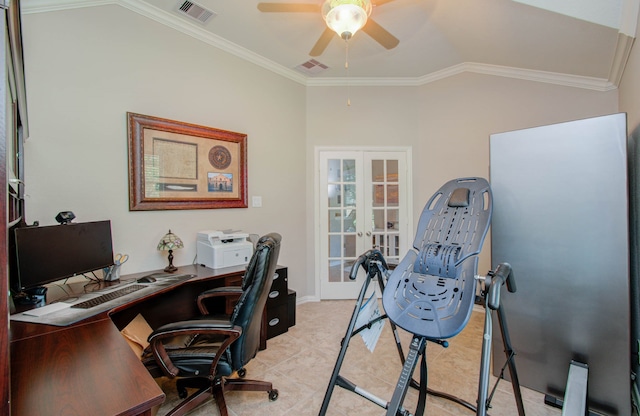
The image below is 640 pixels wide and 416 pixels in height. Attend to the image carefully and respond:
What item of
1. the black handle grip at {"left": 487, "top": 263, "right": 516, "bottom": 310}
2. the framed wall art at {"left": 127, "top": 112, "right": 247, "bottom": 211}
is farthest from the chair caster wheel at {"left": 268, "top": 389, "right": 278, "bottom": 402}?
the framed wall art at {"left": 127, "top": 112, "right": 247, "bottom": 211}

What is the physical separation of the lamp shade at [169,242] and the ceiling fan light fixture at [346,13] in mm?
2158

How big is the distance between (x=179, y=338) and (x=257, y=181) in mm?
2009

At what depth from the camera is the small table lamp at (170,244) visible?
2602 millimetres

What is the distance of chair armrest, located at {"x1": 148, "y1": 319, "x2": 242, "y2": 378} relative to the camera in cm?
161

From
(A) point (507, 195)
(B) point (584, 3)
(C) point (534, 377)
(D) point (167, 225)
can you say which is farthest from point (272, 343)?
(B) point (584, 3)

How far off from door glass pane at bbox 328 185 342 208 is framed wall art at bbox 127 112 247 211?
1277 mm

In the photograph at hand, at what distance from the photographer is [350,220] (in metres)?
4.24

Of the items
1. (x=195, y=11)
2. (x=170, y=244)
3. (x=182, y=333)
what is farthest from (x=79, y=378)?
(x=195, y=11)

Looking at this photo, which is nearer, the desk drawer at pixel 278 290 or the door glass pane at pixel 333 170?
the desk drawer at pixel 278 290

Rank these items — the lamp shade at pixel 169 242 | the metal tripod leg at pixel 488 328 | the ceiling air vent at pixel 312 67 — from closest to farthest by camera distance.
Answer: the metal tripod leg at pixel 488 328
the lamp shade at pixel 169 242
the ceiling air vent at pixel 312 67

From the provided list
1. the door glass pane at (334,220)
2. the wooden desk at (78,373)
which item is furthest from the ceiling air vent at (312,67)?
the wooden desk at (78,373)

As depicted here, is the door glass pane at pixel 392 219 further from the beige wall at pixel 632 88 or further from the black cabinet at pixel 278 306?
the beige wall at pixel 632 88

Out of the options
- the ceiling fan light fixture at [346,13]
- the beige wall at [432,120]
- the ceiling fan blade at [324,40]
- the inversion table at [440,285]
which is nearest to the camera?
the inversion table at [440,285]

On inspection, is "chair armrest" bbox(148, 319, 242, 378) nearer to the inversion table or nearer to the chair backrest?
the chair backrest
